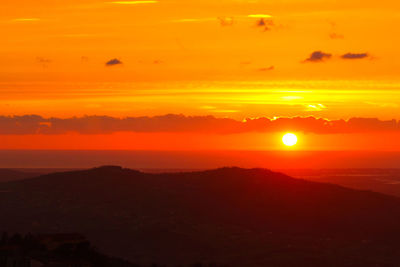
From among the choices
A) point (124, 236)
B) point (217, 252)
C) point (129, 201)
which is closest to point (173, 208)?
point (129, 201)

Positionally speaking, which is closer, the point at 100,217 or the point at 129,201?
the point at 100,217

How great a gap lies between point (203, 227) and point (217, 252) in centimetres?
1171

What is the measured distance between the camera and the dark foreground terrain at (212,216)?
3649 inches

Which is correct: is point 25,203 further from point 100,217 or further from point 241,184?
point 241,184

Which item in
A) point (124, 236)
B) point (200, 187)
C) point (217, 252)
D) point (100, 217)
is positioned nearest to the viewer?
point (217, 252)

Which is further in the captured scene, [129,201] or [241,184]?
[241,184]

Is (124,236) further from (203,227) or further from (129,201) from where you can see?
(129,201)

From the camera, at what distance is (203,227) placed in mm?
104188

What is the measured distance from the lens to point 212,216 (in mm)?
110250

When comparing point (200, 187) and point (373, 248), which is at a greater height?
point (200, 187)

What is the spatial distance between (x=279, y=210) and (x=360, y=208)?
396 inches

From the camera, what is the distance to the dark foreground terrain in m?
92.7

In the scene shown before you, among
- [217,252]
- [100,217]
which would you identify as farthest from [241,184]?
[217,252]

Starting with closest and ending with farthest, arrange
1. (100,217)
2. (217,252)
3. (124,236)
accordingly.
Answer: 1. (217,252)
2. (124,236)
3. (100,217)
